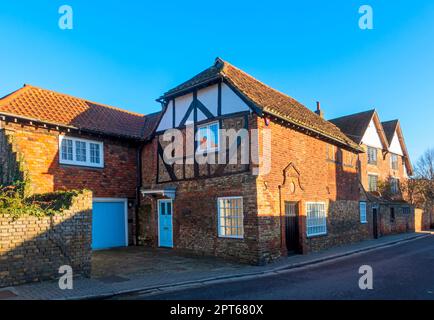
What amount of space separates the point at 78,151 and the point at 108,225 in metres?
3.87

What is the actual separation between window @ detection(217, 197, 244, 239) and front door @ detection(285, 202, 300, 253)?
2276 mm

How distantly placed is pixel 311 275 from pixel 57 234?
7.69 meters

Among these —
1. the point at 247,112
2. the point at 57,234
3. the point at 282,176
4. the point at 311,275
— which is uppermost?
the point at 247,112

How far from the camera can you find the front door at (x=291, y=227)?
15055mm

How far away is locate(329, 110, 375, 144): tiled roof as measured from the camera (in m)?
30.4

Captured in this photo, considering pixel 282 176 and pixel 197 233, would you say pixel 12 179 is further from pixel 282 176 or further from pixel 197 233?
pixel 282 176

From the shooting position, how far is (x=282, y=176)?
14719 millimetres

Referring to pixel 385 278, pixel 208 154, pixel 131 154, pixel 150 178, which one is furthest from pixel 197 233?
pixel 385 278

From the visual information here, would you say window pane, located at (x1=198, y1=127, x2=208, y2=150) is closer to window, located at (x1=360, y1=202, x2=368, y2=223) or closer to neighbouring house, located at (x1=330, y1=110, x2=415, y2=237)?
window, located at (x1=360, y1=202, x2=368, y2=223)

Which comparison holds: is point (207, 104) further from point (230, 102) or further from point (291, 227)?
point (291, 227)

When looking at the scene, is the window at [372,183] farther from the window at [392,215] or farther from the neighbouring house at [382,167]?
the window at [392,215]

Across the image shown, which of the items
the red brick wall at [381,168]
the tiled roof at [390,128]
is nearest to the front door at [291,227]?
the red brick wall at [381,168]
